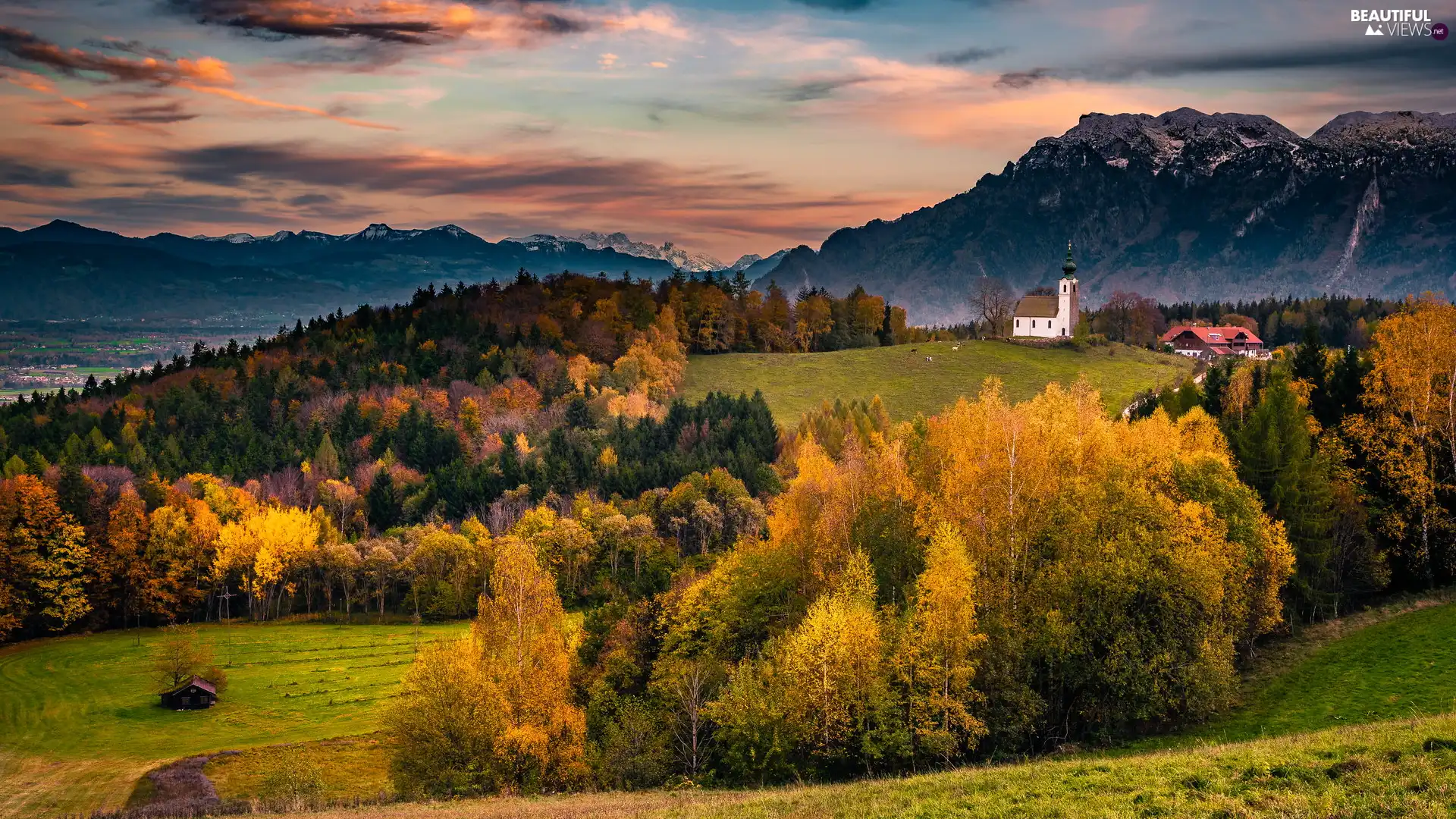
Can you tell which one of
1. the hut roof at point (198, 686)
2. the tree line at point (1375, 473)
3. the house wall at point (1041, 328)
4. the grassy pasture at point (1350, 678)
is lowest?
the hut roof at point (198, 686)

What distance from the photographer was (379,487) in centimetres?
15488

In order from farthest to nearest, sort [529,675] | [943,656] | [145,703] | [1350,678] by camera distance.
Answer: [145,703]
[529,675]
[943,656]
[1350,678]

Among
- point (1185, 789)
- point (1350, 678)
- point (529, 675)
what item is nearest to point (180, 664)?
point (529, 675)

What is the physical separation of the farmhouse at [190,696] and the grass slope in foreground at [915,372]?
9387 cm

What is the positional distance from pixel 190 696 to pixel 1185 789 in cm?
8718

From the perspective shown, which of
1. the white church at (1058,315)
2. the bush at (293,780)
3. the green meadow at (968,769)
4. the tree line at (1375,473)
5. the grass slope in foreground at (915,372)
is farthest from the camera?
the white church at (1058,315)

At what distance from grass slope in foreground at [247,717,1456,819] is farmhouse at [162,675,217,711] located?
64.0 m

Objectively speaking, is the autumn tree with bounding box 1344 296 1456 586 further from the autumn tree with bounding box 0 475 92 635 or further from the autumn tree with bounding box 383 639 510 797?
the autumn tree with bounding box 0 475 92 635

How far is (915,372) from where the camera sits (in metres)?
174

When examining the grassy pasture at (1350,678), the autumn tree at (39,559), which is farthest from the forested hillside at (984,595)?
the autumn tree at (39,559)

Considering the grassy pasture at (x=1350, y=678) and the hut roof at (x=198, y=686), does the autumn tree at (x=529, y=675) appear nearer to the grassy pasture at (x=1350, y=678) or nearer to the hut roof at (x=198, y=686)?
the grassy pasture at (x=1350, y=678)

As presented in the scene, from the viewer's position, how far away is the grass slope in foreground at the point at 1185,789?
2112cm

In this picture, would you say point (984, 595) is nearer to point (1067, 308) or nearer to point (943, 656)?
point (943, 656)

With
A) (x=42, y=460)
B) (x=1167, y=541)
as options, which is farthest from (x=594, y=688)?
(x=42, y=460)
